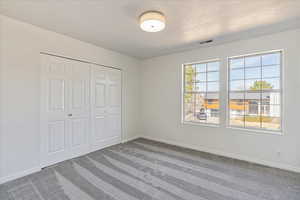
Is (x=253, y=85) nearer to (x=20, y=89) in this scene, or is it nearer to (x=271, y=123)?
(x=271, y=123)

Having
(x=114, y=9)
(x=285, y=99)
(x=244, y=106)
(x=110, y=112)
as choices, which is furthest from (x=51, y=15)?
(x=285, y=99)

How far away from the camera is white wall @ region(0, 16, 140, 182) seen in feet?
7.06

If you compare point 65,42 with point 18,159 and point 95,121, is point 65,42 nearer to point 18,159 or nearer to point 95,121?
point 95,121

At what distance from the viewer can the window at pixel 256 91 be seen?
2.73 metres

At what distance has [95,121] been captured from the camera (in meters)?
3.44

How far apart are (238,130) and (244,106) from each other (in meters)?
0.56

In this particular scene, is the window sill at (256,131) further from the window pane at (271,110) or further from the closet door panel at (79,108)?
the closet door panel at (79,108)

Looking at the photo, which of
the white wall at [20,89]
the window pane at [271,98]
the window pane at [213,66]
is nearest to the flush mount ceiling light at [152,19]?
the white wall at [20,89]

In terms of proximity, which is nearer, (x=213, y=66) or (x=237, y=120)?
(x=237, y=120)

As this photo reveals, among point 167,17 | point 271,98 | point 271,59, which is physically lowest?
point 271,98

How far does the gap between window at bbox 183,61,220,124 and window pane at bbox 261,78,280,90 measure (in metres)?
0.89

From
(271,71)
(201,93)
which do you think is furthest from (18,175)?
(271,71)

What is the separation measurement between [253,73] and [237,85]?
0.38 metres

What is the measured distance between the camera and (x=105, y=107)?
366 centimetres
